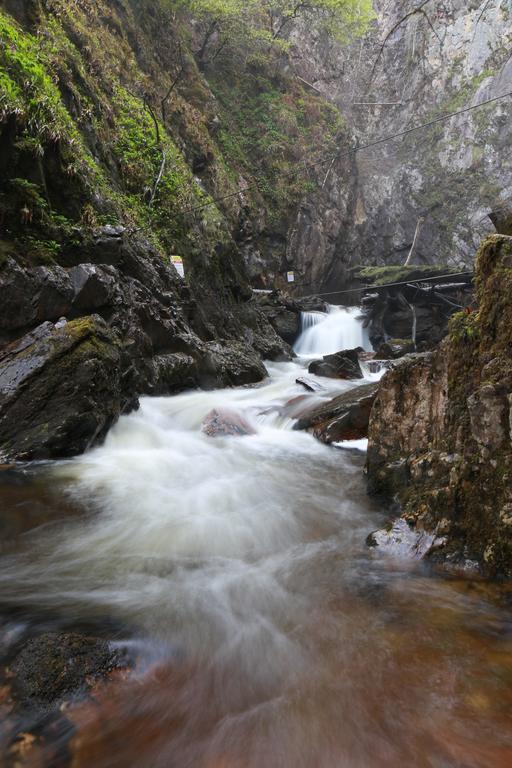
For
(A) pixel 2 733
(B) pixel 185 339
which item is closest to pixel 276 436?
(B) pixel 185 339

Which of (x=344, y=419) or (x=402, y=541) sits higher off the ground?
(x=344, y=419)

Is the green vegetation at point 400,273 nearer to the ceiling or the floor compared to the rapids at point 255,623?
nearer to the ceiling

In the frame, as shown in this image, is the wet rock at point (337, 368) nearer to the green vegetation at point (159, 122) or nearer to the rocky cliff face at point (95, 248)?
the rocky cliff face at point (95, 248)

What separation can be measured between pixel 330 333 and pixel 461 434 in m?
16.3

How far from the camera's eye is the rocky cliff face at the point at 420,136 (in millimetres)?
27344

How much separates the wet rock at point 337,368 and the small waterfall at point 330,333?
5685 mm

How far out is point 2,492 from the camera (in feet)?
13.2

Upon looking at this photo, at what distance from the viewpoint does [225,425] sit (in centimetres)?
715

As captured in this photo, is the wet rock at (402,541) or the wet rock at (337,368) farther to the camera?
the wet rock at (337,368)

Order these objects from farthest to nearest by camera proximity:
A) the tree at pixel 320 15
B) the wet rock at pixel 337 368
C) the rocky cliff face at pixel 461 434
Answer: the tree at pixel 320 15
the wet rock at pixel 337 368
the rocky cliff face at pixel 461 434

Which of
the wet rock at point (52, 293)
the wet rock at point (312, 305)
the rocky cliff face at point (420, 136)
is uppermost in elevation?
the rocky cliff face at point (420, 136)

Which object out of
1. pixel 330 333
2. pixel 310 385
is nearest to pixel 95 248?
pixel 310 385

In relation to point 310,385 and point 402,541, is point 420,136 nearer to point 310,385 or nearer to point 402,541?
point 310,385

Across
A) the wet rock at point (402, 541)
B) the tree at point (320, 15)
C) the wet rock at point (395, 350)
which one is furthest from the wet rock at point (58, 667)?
the tree at point (320, 15)
